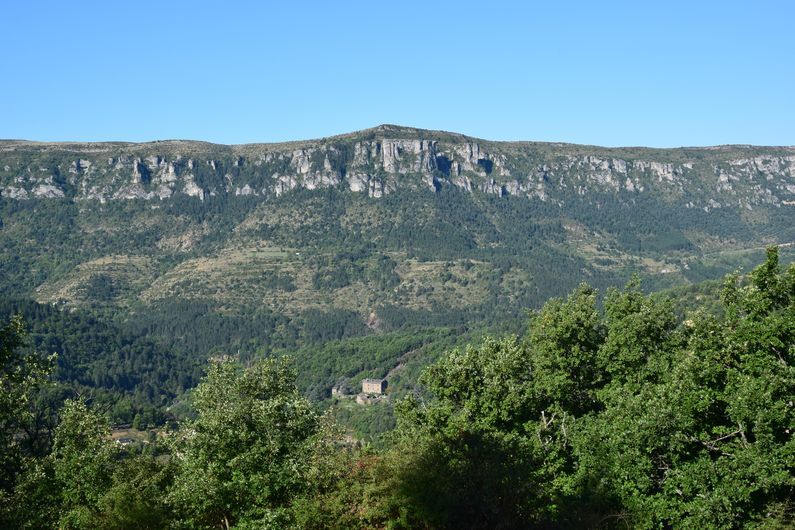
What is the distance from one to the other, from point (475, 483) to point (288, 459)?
774 cm

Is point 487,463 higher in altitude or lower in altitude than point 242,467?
higher

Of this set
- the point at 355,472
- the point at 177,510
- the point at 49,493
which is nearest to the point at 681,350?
the point at 355,472

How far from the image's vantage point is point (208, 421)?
31.8 meters

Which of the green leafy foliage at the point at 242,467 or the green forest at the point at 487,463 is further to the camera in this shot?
the green leafy foliage at the point at 242,467

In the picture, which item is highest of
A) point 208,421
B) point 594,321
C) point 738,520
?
point 594,321

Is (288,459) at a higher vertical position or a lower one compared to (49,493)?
higher

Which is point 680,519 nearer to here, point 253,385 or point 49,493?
point 253,385

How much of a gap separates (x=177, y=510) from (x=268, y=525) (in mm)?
5984

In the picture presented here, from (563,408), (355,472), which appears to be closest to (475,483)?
(355,472)

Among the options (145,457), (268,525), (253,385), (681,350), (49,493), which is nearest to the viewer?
(268,525)

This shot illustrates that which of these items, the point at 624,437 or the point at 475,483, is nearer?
the point at 475,483

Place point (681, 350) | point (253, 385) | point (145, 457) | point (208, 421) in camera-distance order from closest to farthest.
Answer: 1. point (208, 421)
2. point (145, 457)
3. point (681, 350)
4. point (253, 385)

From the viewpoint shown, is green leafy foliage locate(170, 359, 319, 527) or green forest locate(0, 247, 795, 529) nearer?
green forest locate(0, 247, 795, 529)

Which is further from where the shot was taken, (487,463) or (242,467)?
(487,463)
